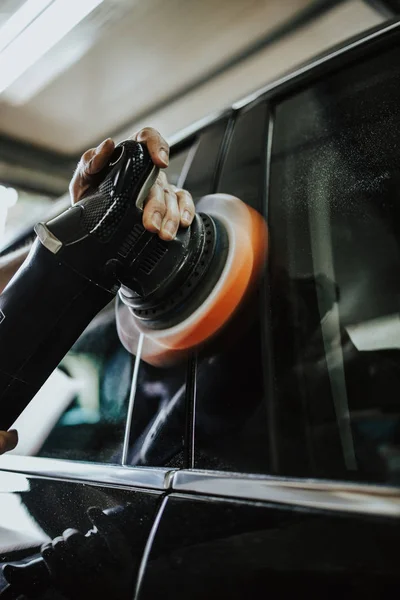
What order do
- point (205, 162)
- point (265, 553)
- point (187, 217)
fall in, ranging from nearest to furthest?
point (265, 553) → point (187, 217) → point (205, 162)

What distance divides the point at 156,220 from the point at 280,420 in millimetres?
Answer: 459

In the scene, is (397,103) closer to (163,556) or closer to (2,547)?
(163,556)

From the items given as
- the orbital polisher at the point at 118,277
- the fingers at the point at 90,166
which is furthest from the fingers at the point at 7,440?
the fingers at the point at 90,166

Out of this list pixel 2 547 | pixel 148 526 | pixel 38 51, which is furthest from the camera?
pixel 38 51

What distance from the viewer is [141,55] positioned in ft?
10.4

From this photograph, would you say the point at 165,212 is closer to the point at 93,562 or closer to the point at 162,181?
the point at 162,181

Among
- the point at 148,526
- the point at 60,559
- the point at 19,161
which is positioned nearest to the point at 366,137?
the point at 148,526

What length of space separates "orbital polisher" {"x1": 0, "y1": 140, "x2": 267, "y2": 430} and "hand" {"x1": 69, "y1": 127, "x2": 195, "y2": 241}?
0.06 ft

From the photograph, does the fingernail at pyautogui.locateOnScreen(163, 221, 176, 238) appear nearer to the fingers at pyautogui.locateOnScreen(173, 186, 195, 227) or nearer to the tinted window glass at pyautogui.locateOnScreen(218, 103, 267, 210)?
the fingers at pyautogui.locateOnScreen(173, 186, 195, 227)

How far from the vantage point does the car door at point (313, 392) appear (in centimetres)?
60

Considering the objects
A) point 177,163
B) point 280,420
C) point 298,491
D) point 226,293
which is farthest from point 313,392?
point 177,163

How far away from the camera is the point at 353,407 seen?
29.6 inches

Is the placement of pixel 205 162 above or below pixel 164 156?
below

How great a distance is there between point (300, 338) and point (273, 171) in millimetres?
408
